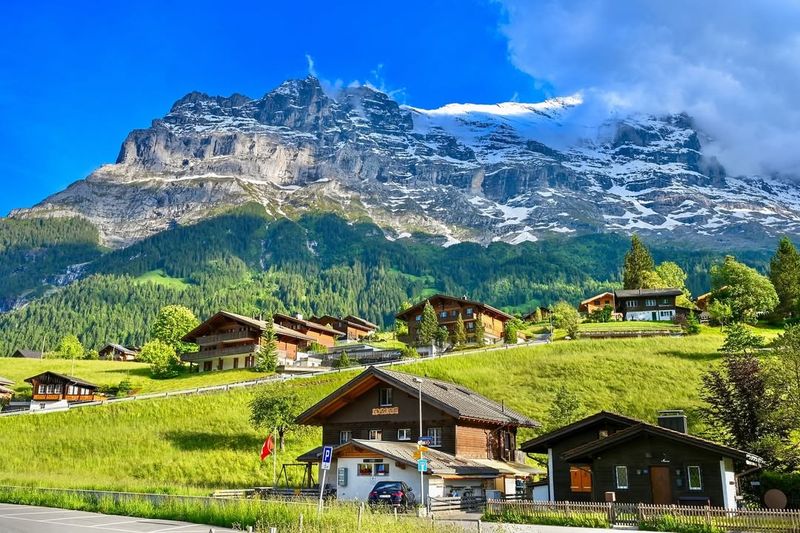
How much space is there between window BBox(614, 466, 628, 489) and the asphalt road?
19.9m

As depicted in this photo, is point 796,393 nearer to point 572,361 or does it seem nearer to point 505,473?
point 505,473

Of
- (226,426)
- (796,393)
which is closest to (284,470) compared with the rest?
(226,426)

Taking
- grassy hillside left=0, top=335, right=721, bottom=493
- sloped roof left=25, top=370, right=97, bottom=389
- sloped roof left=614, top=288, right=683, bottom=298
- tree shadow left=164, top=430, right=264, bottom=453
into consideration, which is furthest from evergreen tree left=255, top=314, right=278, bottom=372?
sloped roof left=614, top=288, right=683, bottom=298

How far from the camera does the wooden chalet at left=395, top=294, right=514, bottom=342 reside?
112375mm

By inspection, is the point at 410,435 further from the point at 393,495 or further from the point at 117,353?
the point at 117,353

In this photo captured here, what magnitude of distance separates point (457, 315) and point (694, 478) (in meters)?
81.5

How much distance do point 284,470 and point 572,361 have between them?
39962mm

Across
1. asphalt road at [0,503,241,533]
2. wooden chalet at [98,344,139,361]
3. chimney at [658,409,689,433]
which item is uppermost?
wooden chalet at [98,344,139,361]

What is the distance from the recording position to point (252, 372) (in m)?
87.1

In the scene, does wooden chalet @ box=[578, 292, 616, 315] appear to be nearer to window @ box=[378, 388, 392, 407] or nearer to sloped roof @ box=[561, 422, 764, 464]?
window @ box=[378, 388, 392, 407]

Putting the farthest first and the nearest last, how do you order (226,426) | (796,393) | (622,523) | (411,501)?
1. (226,426)
2. (796,393)
3. (411,501)
4. (622,523)

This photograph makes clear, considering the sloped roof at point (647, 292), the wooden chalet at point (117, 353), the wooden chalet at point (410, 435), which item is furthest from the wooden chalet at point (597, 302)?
the wooden chalet at point (117, 353)

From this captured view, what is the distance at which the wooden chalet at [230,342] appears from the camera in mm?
95625

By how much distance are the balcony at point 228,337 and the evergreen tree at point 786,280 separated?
267 feet
